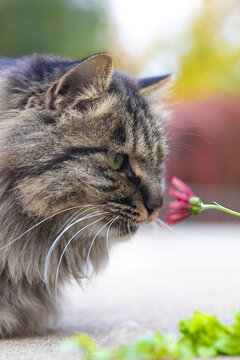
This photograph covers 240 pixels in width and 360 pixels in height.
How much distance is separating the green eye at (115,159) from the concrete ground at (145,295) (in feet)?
1.49

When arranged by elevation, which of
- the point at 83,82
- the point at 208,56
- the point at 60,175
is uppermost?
the point at 208,56

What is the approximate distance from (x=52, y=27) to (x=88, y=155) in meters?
14.1

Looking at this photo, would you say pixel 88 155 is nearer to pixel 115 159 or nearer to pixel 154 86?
pixel 115 159

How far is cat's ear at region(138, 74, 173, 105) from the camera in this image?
8.21 ft

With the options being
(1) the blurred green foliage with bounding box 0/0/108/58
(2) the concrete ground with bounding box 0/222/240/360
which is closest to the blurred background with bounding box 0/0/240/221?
(1) the blurred green foliage with bounding box 0/0/108/58

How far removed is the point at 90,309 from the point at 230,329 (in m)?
1.49

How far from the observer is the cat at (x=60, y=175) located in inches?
75.6

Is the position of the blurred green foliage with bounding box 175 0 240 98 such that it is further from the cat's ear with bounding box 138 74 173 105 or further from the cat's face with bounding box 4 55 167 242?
the cat's face with bounding box 4 55 167 242

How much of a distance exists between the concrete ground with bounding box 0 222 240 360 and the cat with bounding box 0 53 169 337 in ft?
0.73

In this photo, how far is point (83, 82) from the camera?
A: 2.06m

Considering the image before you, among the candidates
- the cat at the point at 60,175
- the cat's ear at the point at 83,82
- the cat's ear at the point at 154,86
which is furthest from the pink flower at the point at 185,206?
the cat's ear at the point at 154,86

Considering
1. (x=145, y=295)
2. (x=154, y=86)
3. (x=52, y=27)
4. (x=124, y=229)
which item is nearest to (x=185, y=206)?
(x=124, y=229)

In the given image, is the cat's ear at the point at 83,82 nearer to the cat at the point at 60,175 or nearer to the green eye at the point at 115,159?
the cat at the point at 60,175

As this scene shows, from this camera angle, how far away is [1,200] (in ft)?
6.50
